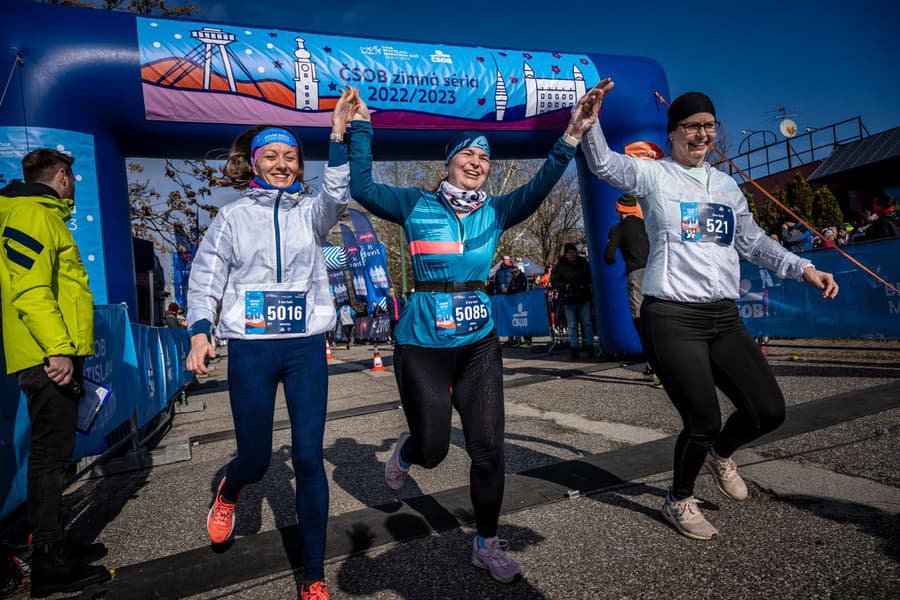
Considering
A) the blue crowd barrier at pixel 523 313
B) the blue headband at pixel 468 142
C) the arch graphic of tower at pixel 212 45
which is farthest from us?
the blue crowd barrier at pixel 523 313

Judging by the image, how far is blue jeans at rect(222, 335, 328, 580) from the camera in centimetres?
247

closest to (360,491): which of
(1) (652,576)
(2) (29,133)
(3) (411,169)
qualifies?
(1) (652,576)

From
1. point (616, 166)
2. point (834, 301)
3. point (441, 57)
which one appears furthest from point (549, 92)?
point (616, 166)

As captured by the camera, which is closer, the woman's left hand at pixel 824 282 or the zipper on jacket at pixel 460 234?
the zipper on jacket at pixel 460 234

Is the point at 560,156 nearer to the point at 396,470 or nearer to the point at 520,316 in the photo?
the point at 396,470

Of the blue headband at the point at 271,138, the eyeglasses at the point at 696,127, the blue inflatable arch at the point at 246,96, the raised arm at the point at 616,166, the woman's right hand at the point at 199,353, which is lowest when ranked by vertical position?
the woman's right hand at the point at 199,353

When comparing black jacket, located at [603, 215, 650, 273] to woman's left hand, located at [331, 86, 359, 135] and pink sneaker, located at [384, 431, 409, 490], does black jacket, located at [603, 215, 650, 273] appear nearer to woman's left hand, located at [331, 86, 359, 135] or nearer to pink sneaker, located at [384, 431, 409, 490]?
pink sneaker, located at [384, 431, 409, 490]

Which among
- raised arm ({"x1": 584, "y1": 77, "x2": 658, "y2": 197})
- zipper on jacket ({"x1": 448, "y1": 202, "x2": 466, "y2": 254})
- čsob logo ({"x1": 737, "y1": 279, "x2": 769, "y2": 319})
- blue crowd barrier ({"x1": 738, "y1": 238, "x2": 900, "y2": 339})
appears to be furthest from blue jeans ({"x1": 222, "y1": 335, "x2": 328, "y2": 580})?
čsob logo ({"x1": 737, "y1": 279, "x2": 769, "y2": 319})

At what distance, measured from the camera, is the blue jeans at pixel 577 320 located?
10.9 metres

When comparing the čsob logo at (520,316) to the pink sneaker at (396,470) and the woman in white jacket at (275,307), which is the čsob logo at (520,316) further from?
the woman in white jacket at (275,307)

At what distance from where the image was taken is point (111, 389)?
182 inches

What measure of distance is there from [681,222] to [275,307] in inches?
80.5

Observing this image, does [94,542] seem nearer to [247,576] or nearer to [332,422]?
[247,576]

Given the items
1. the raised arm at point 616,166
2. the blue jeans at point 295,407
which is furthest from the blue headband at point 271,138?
the raised arm at point 616,166
